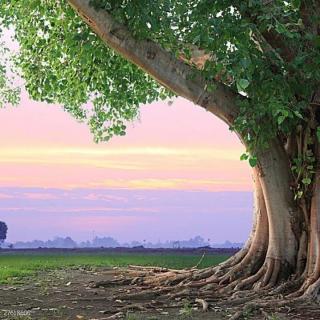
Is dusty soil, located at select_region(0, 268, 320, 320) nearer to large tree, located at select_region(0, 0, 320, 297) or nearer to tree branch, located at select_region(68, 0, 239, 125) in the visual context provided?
large tree, located at select_region(0, 0, 320, 297)

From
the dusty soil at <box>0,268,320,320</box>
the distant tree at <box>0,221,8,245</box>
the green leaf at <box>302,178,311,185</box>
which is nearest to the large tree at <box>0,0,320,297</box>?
the green leaf at <box>302,178,311,185</box>

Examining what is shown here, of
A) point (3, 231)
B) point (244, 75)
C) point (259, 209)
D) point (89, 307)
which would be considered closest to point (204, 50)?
point (244, 75)

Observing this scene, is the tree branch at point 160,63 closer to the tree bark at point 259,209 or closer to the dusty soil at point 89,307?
the tree bark at point 259,209

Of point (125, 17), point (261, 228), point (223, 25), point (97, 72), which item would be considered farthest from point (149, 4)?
point (261, 228)

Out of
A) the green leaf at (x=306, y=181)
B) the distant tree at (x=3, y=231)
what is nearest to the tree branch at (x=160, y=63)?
the green leaf at (x=306, y=181)

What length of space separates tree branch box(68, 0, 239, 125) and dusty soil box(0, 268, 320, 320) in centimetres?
299

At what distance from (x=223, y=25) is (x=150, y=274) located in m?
6.32

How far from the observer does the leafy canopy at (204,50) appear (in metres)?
8.16

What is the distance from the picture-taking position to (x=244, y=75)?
26.0 ft

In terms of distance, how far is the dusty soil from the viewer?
841 centimetres

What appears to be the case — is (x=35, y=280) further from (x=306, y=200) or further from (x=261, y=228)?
(x=306, y=200)

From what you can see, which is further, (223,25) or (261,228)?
(261,228)

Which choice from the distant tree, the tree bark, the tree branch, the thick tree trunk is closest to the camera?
the tree branch

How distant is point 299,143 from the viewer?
33.9 feet
